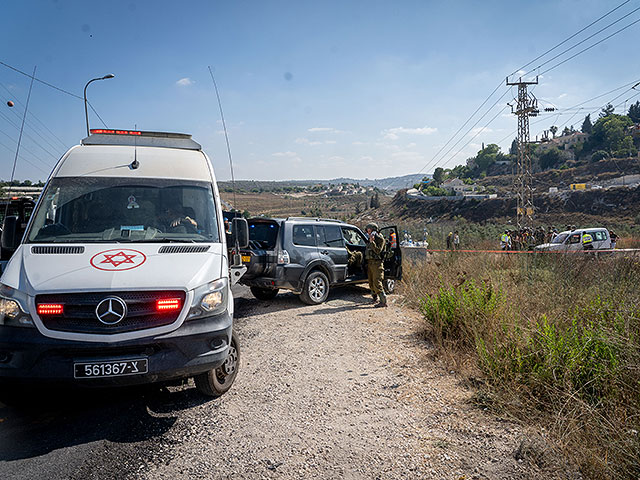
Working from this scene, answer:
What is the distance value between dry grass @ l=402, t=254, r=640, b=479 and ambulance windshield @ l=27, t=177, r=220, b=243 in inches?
135

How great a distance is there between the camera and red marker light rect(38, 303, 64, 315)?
3430mm

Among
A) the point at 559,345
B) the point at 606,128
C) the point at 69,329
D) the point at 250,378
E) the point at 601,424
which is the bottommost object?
the point at 250,378

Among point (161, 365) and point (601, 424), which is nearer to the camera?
point (601, 424)

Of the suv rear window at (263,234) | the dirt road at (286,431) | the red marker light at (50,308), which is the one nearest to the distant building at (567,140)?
the suv rear window at (263,234)

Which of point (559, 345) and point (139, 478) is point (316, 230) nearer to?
point (559, 345)

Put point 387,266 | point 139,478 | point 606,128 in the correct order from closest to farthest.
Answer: point 139,478, point 387,266, point 606,128

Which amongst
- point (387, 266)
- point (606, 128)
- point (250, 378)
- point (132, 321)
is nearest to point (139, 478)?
point (132, 321)

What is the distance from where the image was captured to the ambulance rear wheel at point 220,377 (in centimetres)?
422

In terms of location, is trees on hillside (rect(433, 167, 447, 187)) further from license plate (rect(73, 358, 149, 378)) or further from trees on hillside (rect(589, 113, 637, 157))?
license plate (rect(73, 358, 149, 378))

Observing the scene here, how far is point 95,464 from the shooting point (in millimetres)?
3230

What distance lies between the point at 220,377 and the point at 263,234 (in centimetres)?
482

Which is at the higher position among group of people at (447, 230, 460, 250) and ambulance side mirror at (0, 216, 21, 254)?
ambulance side mirror at (0, 216, 21, 254)

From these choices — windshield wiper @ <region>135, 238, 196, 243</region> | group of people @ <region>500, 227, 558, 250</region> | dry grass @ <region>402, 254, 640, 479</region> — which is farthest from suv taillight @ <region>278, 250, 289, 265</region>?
group of people @ <region>500, 227, 558, 250</region>

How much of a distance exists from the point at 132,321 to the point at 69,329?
1.57ft
